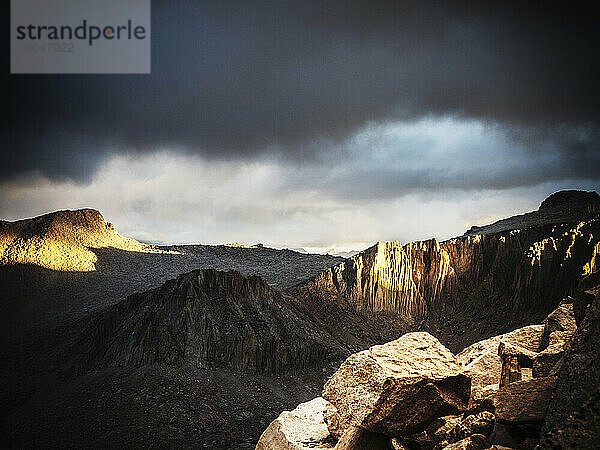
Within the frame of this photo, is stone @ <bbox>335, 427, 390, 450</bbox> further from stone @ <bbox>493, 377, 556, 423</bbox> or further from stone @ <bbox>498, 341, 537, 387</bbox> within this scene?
stone @ <bbox>498, 341, 537, 387</bbox>

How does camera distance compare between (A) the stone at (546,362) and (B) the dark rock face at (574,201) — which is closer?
(A) the stone at (546,362)

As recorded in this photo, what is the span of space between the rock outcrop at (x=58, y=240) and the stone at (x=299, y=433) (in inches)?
1314

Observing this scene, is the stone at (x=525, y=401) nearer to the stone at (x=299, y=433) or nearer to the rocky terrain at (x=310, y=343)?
the rocky terrain at (x=310, y=343)

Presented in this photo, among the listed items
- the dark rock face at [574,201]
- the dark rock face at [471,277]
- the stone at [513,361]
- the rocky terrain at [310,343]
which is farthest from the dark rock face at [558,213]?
the stone at [513,361]

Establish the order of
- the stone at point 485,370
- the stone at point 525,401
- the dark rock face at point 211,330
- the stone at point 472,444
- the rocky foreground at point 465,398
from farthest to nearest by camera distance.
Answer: the dark rock face at point 211,330
the stone at point 485,370
the stone at point 472,444
the stone at point 525,401
the rocky foreground at point 465,398

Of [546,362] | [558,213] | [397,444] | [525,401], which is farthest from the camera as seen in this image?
[558,213]

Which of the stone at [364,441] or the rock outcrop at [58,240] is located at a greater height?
the rock outcrop at [58,240]

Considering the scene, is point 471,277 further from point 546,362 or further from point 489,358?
point 546,362

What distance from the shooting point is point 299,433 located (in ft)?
21.0

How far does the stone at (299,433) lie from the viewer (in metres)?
5.95

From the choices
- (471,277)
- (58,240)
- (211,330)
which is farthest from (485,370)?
(58,240)

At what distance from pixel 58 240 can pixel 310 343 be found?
82.9 ft

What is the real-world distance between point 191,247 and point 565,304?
148 ft

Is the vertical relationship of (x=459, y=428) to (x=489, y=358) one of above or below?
below
